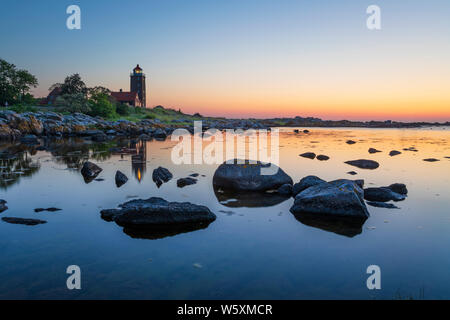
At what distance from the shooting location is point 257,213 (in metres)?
9.49

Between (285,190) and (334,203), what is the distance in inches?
120

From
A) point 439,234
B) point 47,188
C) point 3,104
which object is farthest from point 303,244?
point 3,104

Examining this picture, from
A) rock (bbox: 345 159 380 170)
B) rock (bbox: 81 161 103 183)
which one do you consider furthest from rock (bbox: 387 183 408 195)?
rock (bbox: 81 161 103 183)

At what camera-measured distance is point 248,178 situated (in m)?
12.1

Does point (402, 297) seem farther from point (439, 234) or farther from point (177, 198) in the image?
point (177, 198)

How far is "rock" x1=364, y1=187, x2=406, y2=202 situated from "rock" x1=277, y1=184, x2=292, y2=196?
2752 mm

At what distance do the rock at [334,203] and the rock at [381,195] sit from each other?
5.69 ft

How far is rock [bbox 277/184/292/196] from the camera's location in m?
11.8

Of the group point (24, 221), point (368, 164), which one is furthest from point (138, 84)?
point (24, 221)

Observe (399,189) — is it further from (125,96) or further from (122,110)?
(125,96)

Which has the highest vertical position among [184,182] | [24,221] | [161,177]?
[161,177]

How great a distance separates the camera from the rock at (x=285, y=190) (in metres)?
11.8

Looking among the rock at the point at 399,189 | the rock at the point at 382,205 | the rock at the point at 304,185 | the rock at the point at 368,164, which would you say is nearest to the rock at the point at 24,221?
the rock at the point at 304,185
